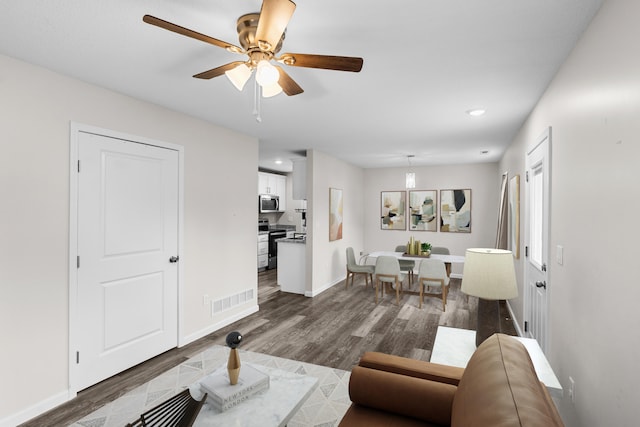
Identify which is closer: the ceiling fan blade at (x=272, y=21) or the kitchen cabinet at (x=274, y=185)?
the ceiling fan blade at (x=272, y=21)

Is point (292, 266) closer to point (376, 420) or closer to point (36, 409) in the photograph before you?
point (36, 409)

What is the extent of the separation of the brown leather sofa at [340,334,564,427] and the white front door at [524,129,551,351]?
1366 millimetres

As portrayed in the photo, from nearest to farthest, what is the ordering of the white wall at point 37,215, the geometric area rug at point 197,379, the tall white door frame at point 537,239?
the white wall at point 37,215
the geometric area rug at point 197,379
the tall white door frame at point 537,239

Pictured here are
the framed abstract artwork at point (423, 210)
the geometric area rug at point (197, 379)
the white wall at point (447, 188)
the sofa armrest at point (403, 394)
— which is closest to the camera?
the sofa armrest at point (403, 394)

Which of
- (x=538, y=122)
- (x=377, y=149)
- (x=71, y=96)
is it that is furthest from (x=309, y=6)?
(x=377, y=149)

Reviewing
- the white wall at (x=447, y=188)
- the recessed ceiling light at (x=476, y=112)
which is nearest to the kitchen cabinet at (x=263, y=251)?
the white wall at (x=447, y=188)

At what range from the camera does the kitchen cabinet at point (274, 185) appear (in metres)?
7.74

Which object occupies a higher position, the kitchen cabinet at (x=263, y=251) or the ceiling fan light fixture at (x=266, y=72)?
the ceiling fan light fixture at (x=266, y=72)

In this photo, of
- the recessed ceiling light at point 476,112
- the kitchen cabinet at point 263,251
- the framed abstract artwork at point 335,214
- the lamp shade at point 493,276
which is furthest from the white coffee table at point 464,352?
the kitchen cabinet at point 263,251

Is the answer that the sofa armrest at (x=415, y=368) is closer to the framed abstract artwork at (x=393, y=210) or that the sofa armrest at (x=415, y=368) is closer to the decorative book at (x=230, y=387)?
the decorative book at (x=230, y=387)

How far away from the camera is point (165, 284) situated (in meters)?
3.32

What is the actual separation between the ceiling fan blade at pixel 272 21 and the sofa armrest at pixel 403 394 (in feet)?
5.58

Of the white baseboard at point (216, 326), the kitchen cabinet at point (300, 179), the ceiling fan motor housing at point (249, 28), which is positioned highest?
the ceiling fan motor housing at point (249, 28)

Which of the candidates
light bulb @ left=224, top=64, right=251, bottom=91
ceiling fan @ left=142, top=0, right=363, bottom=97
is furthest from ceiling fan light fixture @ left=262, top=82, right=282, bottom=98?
light bulb @ left=224, top=64, right=251, bottom=91
